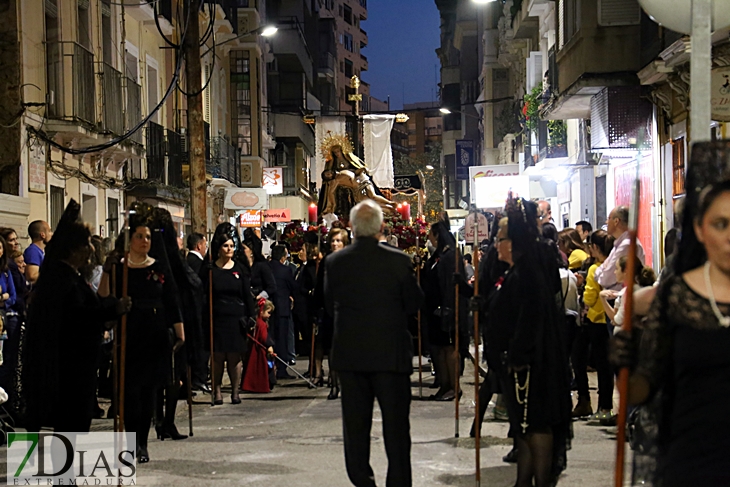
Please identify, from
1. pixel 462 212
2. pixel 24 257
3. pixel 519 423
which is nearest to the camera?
pixel 519 423

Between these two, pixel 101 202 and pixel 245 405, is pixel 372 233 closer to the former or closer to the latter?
pixel 245 405

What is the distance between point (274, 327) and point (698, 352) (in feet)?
44.3

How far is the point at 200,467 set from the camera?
30.7 ft

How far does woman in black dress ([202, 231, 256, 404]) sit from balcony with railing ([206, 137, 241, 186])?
24.6m

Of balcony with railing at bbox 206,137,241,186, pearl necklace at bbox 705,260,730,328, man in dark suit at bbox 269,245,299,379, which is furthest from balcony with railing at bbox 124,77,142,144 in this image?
pearl necklace at bbox 705,260,730,328

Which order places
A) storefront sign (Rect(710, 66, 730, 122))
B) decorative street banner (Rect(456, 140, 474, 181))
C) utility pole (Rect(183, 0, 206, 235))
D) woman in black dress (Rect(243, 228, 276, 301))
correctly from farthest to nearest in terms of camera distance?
1. decorative street banner (Rect(456, 140, 474, 181))
2. utility pole (Rect(183, 0, 206, 235))
3. woman in black dress (Rect(243, 228, 276, 301))
4. storefront sign (Rect(710, 66, 730, 122))

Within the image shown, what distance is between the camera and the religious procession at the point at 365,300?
4.55 metres

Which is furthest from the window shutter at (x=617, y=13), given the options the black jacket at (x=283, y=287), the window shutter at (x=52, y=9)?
the window shutter at (x=52, y=9)

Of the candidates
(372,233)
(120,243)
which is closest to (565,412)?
(372,233)

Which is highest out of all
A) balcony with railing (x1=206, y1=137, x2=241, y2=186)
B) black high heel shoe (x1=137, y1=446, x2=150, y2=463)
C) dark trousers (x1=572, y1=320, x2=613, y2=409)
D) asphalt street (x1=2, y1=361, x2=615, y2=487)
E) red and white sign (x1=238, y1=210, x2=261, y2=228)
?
balcony with railing (x1=206, y1=137, x2=241, y2=186)

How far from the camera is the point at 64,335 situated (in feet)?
26.0

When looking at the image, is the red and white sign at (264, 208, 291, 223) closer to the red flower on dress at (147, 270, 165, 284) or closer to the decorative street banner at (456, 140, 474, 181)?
the decorative street banner at (456, 140, 474, 181)

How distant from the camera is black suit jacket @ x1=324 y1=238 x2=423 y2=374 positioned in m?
7.53

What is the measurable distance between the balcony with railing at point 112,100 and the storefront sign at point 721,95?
511 inches
